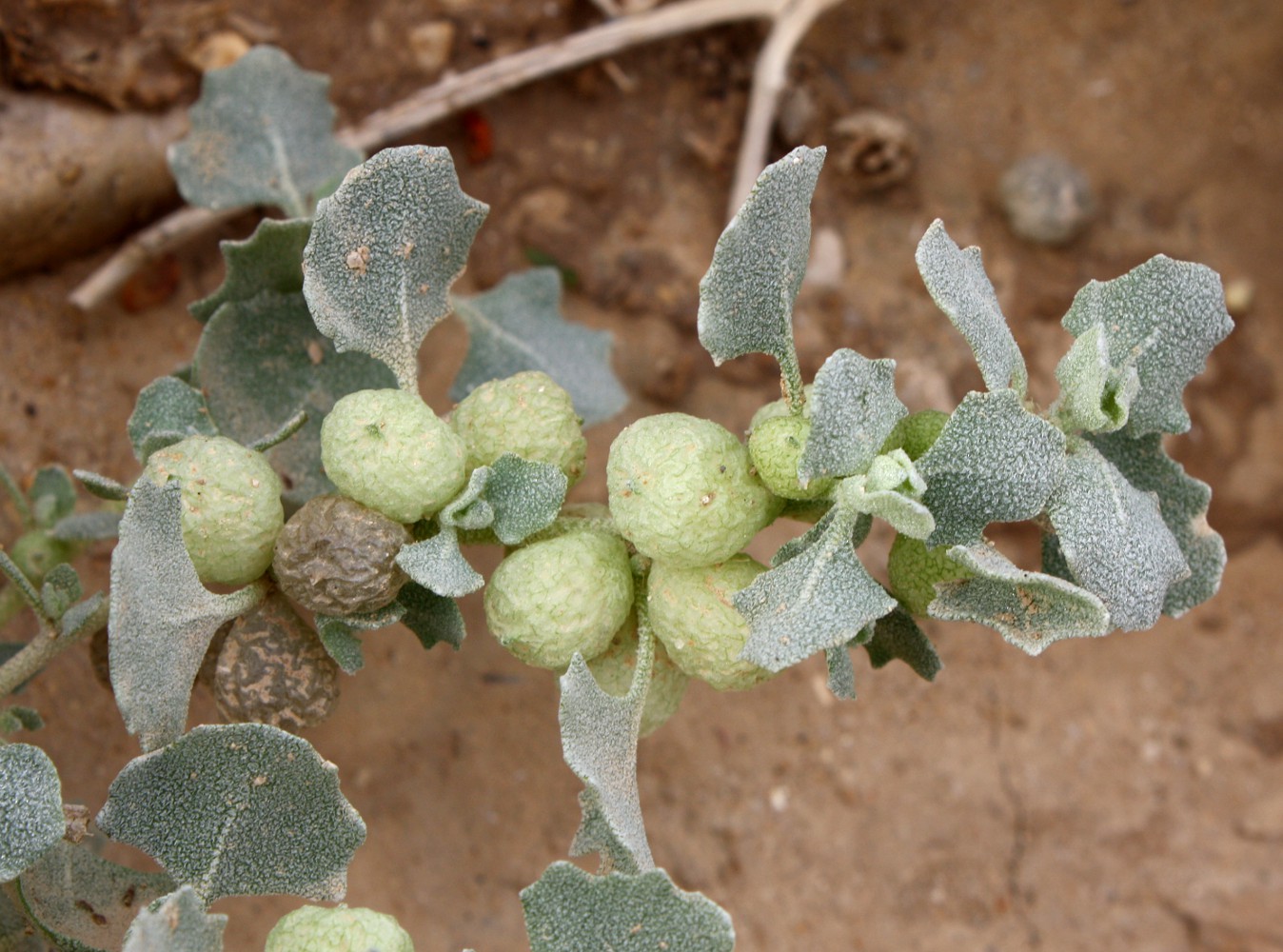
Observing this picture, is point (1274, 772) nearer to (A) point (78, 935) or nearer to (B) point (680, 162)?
(B) point (680, 162)

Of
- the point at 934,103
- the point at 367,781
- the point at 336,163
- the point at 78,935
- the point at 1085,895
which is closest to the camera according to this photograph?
the point at 78,935

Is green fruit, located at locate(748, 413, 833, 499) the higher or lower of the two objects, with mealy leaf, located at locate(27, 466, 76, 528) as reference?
higher

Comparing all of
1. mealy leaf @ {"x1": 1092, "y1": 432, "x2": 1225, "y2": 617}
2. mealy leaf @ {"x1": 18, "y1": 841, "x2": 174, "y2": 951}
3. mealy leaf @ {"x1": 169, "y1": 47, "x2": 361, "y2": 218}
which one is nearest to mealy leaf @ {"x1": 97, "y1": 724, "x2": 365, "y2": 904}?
mealy leaf @ {"x1": 18, "y1": 841, "x2": 174, "y2": 951}

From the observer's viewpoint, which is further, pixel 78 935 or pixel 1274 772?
pixel 1274 772

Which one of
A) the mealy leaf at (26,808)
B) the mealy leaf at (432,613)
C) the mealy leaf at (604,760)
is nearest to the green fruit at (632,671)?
the mealy leaf at (604,760)

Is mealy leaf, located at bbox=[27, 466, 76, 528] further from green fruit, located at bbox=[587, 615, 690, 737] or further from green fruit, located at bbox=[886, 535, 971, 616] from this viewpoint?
green fruit, located at bbox=[886, 535, 971, 616]

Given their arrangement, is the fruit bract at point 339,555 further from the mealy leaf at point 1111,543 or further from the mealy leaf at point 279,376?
the mealy leaf at point 1111,543

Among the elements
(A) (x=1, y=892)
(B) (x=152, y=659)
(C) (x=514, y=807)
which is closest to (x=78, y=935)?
(A) (x=1, y=892)
